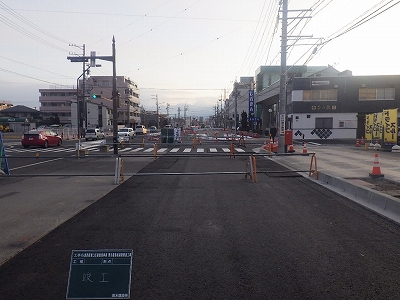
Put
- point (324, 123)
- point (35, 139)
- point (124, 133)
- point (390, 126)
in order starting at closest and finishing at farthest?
point (390, 126)
point (35, 139)
point (324, 123)
point (124, 133)

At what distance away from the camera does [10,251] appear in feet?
20.8

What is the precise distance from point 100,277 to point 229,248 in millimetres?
3067

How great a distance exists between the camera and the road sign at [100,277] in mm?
3625

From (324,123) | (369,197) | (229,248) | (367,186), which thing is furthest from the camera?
(324,123)

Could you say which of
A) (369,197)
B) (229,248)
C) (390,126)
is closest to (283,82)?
(390,126)

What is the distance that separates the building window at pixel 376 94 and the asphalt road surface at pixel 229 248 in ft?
131

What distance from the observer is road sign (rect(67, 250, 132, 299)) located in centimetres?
362

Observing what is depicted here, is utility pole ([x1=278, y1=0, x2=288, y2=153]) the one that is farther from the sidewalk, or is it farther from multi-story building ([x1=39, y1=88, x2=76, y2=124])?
multi-story building ([x1=39, y1=88, x2=76, y2=124])

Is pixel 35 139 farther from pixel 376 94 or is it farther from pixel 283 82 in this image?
pixel 376 94

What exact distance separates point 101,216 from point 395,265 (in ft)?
19.1

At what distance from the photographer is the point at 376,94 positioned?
46.8 m

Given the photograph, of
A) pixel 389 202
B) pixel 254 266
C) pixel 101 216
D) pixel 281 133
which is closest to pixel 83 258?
pixel 254 266

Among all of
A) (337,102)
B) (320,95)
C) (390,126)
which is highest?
(320,95)

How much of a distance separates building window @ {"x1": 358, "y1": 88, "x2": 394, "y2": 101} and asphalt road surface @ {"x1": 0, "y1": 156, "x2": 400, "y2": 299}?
40020mm
